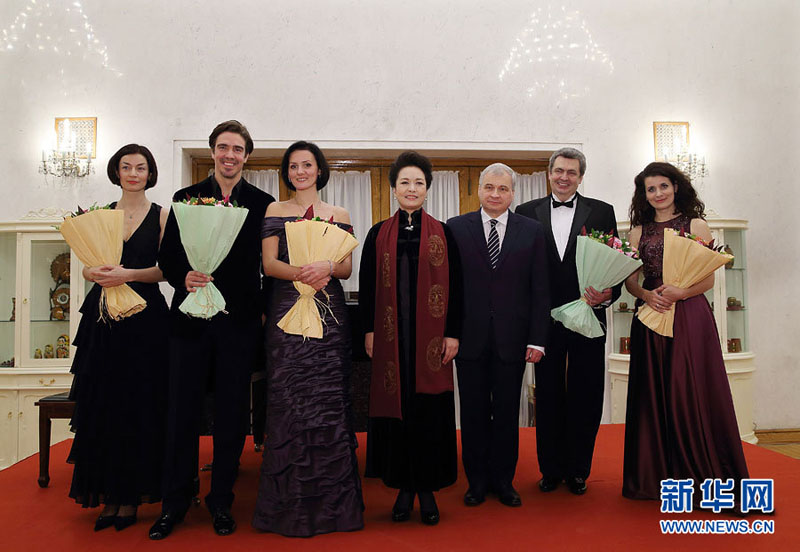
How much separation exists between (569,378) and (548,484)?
59cm

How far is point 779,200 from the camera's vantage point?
5574 mm

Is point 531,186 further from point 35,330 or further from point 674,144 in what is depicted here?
point 35,330

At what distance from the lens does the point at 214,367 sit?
98.4 inches

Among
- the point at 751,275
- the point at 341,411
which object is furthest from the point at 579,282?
the point at 751,275

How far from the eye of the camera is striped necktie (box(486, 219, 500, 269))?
272 cm

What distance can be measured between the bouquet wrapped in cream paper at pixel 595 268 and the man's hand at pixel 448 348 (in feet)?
2.05

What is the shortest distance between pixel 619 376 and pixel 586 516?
2.91m

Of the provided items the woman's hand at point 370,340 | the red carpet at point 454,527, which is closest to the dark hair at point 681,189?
the red carpet at point 454,527

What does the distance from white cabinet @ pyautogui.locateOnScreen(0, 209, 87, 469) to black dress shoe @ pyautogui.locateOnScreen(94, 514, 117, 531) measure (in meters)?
2.81

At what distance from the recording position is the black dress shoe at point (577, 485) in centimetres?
283

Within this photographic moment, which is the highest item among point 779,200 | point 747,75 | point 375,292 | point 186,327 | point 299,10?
point 299,10

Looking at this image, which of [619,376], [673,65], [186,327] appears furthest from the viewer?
[673,65]

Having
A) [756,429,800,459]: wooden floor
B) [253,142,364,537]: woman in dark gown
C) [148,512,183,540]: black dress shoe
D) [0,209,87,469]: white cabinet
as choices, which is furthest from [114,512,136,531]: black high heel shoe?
[756,429,800,459]: wooden floor

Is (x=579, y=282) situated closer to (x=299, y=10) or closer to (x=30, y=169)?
(x=299, y=10)
